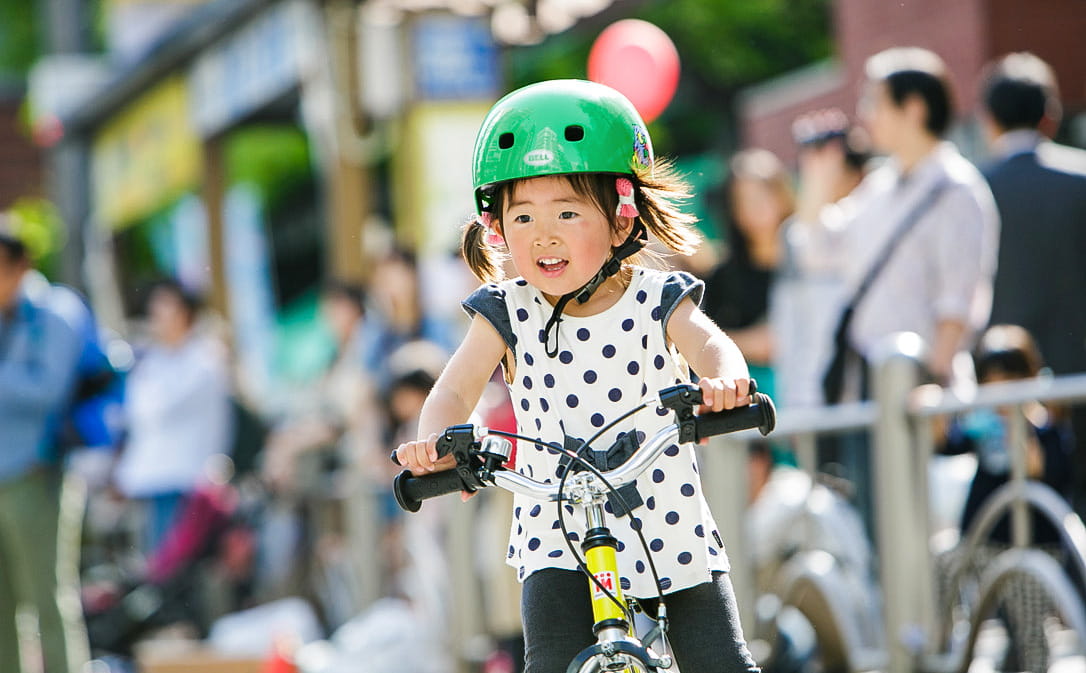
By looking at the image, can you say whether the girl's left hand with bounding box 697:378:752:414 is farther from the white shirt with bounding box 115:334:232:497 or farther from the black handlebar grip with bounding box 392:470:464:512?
the white shirt with bounding box 115:334:232:497

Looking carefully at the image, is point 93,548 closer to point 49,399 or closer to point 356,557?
point 356,557

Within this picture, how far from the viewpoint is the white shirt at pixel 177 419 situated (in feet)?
33.7

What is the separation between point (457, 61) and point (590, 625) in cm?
765

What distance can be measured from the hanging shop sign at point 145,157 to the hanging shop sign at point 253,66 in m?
0.65

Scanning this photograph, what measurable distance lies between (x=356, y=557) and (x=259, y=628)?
28.5 inches

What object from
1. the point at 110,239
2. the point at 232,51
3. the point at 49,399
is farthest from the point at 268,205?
the point at 49,399

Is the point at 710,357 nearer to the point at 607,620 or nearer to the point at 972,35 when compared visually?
the point at 607,620

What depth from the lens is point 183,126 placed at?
55.7 feet

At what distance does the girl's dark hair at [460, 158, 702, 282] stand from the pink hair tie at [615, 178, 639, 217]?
0.06 feet

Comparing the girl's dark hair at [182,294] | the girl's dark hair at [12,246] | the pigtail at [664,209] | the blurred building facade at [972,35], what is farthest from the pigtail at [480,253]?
the blurred building facade at [972,35]

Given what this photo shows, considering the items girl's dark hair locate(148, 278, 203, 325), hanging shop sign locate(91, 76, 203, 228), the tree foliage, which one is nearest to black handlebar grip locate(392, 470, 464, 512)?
girl's dark hair locate(148, 278, 203, 325)

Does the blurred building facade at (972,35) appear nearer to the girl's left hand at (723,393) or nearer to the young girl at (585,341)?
the young girl at (585,341)

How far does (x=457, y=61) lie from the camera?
10750 mm

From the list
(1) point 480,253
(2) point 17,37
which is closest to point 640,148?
(1) point 480,253
